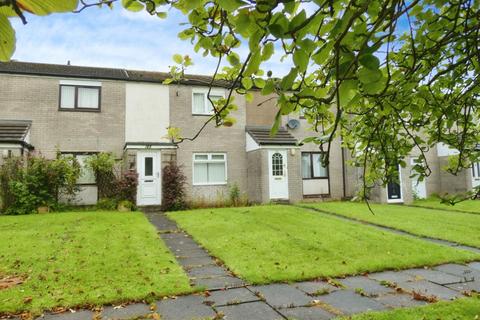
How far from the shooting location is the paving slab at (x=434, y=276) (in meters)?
6.16

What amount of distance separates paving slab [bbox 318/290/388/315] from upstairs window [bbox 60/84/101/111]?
1424 centimetres

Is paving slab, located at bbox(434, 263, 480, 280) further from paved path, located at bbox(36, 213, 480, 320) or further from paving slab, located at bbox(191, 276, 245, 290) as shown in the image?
paving slab, located at bbox(191, 276, 245, 290)

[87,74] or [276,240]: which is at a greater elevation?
[87,74]

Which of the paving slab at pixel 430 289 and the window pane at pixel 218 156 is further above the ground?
the window pane at pixel 218 156

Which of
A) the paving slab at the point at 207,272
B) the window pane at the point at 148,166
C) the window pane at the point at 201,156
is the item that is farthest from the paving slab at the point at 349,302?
the window pane at the point at 201,156

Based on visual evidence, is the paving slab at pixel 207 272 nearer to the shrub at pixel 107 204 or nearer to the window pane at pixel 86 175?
the shrub at pixel 107 204

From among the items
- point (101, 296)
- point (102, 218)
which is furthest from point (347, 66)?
point (102, 218)

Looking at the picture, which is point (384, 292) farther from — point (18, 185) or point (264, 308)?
point (18, 185)

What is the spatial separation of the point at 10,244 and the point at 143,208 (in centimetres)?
762

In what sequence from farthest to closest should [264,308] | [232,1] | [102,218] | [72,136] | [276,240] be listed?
[72,136], [102,218], [276,240], [264,308], [232,1]

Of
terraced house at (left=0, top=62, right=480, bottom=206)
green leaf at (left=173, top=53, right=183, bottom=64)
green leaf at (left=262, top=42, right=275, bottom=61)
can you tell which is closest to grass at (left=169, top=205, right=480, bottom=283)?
green leaf at (left=173, top=53, right=183, bottom=64)

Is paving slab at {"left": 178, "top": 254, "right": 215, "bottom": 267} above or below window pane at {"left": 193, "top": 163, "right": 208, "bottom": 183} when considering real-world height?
below

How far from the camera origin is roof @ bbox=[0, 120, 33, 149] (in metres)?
14.3

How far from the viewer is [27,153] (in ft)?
49.8
